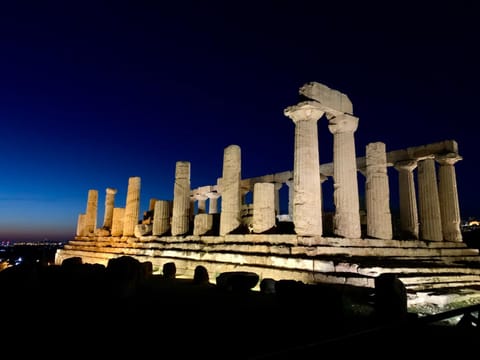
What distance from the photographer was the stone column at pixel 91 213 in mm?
30781

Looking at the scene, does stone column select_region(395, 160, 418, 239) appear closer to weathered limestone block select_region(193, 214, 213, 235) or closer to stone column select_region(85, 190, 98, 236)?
weathered limestone block select_region(193, 214, 213, 235)

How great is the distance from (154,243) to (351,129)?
12667 millimetres

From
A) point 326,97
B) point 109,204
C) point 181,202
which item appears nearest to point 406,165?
point 326,97

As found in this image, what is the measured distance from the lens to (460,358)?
15.4 ft

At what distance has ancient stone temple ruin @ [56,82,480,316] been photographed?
35.1ft

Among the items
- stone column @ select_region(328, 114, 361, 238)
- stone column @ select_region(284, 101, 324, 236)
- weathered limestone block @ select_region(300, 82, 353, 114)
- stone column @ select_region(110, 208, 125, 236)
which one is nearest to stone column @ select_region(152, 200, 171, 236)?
stone column @ select_region(110, 208, 125, 236)

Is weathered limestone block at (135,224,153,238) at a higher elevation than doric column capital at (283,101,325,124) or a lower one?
lower

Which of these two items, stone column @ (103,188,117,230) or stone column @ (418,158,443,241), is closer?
stone column @ (418,158,443,241)

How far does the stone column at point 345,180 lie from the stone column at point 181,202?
30.6 feet

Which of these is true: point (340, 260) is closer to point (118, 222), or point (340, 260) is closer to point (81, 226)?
point (118, 222)

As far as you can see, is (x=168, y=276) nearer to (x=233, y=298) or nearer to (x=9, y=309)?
(x=233, y=298)

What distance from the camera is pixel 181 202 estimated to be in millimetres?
20625

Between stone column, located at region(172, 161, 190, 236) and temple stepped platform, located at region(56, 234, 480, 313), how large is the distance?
1011 millimetres

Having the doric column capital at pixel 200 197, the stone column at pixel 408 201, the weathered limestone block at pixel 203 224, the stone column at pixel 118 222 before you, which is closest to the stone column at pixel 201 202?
the doric column capital at pixel 200 197
